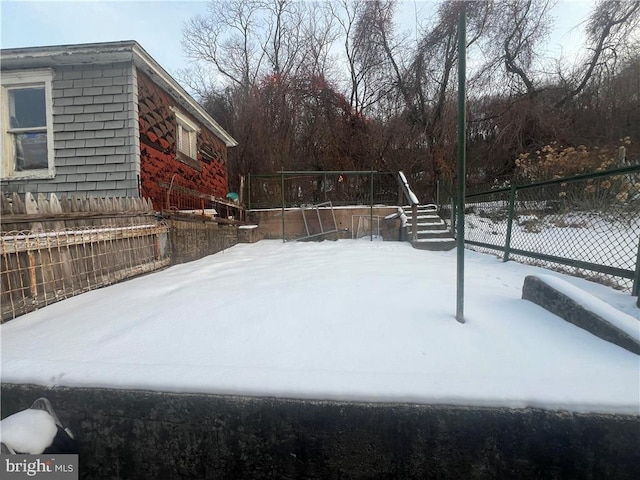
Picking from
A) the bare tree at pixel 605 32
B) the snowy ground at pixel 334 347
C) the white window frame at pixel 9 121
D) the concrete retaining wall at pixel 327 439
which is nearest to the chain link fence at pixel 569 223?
the snowy ground at pixel 334 347

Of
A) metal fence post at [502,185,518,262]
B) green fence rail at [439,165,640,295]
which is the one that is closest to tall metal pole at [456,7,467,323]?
green fence rail at [439,165,640,295]

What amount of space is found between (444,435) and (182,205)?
5961 mm

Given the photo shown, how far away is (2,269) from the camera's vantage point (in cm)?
226

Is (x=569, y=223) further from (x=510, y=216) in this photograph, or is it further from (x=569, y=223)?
(x=510, y=216)

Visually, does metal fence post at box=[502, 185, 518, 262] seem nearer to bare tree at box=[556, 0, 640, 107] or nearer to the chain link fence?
the chain link fence

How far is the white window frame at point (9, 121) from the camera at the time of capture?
4.88 metres

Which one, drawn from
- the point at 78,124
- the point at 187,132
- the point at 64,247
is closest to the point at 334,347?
the point at 64,247

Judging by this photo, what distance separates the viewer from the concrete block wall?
196 inches

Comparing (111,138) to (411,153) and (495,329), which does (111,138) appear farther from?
(411,153)

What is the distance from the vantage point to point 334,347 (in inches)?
65.8

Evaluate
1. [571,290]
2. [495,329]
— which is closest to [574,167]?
[571,290]

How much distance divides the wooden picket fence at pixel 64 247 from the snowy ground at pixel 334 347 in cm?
20

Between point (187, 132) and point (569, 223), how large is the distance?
7702 millimetres

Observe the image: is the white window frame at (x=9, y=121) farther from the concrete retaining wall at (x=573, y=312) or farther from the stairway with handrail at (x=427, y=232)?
the concrete retaining wall at (x=573, y=312)
